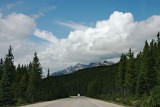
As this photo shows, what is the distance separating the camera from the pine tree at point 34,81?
8656cm

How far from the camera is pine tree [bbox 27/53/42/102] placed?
8656 centimetres

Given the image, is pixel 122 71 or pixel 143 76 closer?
pixel 143 76

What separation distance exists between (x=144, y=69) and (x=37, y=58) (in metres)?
31.5

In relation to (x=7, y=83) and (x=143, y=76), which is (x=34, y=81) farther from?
(x=143, y=76)

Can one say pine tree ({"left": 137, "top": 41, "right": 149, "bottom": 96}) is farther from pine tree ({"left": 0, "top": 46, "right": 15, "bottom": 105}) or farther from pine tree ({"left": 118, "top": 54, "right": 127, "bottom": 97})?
pine tree ({"left": 0, "top": 46, "right": 15, "bottom": 105})

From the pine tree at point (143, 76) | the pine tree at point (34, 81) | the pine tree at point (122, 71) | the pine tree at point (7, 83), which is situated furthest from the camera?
the pine tree at point (122, 71)

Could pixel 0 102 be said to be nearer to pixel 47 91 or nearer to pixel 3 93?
pixel 3 93

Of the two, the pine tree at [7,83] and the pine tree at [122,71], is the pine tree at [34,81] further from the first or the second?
the pine tree at [122,71]

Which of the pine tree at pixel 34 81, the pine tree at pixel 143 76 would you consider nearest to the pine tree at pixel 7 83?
the pine tree at pixel 34 81

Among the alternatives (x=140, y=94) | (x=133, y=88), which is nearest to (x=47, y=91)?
(x=133, y=88)

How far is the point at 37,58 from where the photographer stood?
9406 cm

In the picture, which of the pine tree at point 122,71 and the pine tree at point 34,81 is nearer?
the pine tree at point 34,81

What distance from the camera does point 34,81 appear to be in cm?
8925

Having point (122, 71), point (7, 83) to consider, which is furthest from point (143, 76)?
point (7, 83)
